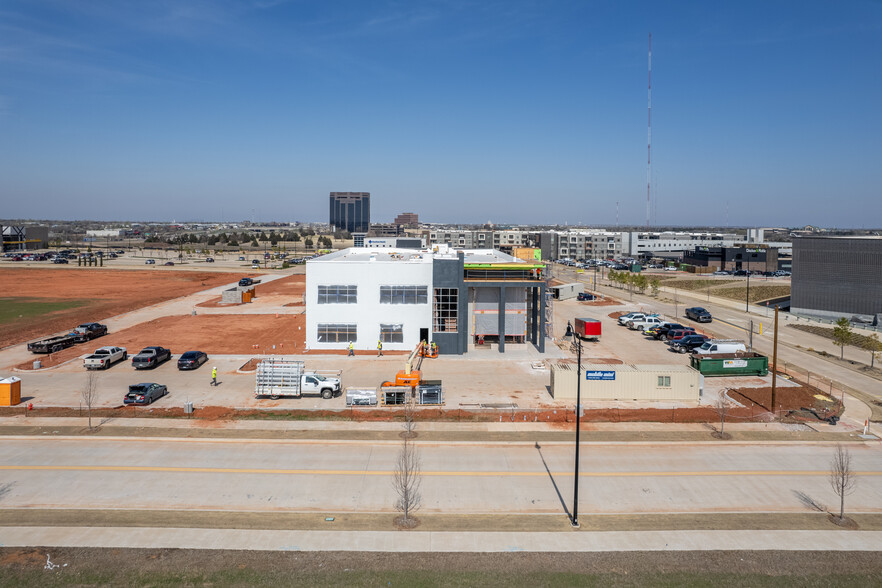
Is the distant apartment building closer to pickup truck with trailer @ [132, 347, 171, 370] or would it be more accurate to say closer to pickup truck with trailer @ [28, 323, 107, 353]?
pickup truck with trailer @ [132, 347, 171, 370]

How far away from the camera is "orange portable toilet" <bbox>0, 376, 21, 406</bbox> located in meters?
33.1

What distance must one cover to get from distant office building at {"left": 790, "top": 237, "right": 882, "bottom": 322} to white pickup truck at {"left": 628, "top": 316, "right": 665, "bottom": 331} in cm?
2429

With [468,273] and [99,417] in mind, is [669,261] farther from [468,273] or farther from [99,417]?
[99,417]

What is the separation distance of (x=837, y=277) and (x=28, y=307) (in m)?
103

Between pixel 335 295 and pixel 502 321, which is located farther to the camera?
pixel 335 295

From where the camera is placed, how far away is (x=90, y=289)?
306 feet

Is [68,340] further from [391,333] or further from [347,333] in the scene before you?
[391,333]

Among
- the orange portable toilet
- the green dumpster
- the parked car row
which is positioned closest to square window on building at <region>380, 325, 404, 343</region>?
the parked car row

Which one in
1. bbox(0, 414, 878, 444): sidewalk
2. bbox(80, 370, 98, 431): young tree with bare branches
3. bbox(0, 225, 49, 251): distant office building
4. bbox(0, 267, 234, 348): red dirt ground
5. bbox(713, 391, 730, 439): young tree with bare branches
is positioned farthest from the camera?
bbox(0, 225, 49, 251): distant office building

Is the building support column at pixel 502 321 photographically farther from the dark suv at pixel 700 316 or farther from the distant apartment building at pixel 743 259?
the distant apartment building at pixel 743 259

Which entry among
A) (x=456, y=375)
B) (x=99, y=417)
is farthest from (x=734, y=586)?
(x=99, y=417)

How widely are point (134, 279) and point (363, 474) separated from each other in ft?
342

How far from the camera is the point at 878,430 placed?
30.7 m

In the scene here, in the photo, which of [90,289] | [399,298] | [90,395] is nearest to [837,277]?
[399,298]
